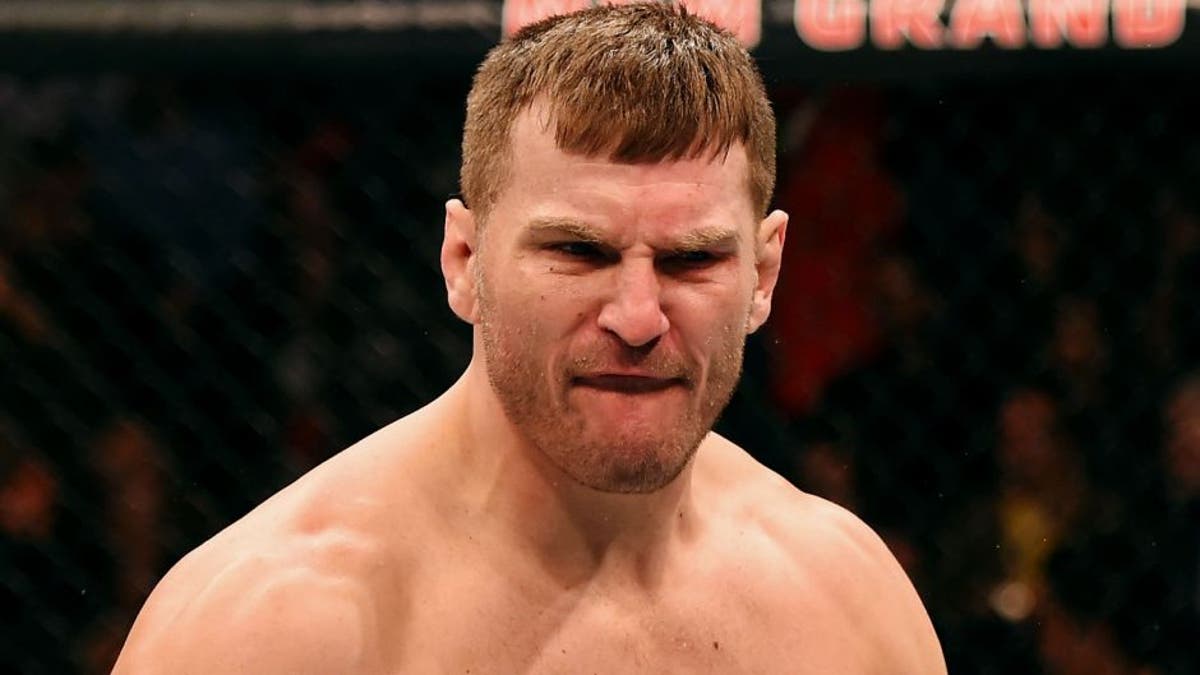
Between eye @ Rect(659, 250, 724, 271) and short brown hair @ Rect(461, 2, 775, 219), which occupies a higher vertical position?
short brown hair @ Rect(461, 2, 775, 219)

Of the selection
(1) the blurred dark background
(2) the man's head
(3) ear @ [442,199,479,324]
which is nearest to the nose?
(2) the man's head

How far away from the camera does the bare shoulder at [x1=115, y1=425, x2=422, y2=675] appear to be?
3.25ft

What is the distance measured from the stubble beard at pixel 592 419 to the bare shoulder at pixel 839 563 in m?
0.19

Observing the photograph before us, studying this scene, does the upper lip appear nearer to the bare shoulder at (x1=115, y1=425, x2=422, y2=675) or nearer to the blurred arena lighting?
the bare shoulder at (x1=115, y1=425, x2=422, y2=675)

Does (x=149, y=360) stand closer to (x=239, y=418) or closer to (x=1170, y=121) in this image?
(x=239, y=418)

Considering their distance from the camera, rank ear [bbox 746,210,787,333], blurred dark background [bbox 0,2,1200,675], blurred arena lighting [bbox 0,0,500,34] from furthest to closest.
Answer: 1. blurred dark background [bbox 0,2,1200,675]
2. blurred arena lighting [bbox 0,0,500,34]
3. ear [bbox 746,210,787,333]

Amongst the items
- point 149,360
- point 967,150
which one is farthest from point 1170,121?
point 149,360

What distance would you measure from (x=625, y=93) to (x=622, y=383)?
0.17m

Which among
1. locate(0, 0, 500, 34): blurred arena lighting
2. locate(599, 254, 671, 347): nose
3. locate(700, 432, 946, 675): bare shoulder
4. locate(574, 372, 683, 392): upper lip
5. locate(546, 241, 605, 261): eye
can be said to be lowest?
locate(700, 432, 946, 675): bare shoulder

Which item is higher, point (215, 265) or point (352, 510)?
point (352, 510)

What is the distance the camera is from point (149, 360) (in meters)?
1.80

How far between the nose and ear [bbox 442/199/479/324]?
11 cm

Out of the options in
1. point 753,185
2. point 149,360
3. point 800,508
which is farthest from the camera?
point 149,360

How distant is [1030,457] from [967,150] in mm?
376
